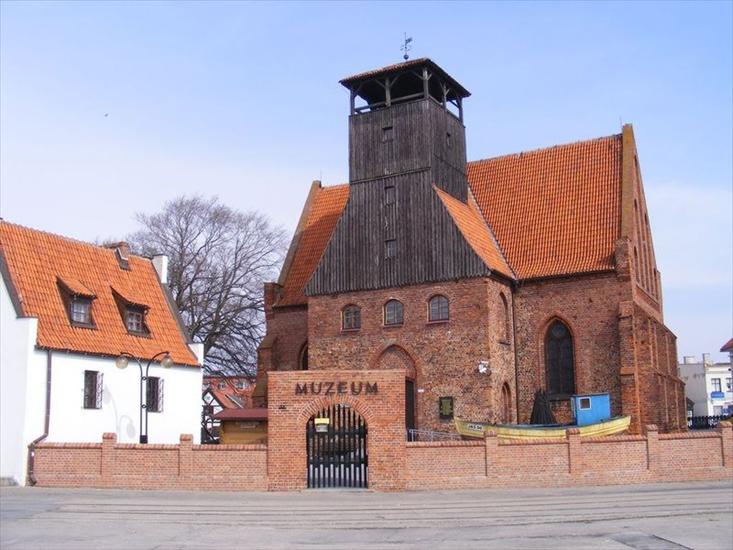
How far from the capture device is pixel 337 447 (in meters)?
21.9

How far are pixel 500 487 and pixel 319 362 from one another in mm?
13313

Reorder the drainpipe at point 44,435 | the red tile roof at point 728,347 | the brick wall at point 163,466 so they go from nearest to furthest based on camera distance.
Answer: the brick wall at point 163,466 → the drainpipe at point 44,435 → the red tile roof at point 728,347

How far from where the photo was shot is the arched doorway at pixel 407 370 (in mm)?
31984

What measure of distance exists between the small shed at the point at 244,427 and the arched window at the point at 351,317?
496 cm

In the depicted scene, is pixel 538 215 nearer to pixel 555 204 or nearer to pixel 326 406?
pixel 555 204

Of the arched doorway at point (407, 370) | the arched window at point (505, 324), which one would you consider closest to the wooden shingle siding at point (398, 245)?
the arched window at point (505, 324)

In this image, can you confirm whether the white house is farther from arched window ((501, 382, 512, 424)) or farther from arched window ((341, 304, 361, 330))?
arched window ((501, 382, 512, 424))

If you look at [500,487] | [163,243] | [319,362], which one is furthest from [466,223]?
[163,243]

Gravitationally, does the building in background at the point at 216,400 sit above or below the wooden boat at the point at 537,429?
above

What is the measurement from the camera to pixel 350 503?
752 inches

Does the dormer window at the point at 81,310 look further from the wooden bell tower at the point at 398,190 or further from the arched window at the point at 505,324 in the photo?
the arched window at the point at 505,324

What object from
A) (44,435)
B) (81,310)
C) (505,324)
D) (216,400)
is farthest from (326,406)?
(216,400)

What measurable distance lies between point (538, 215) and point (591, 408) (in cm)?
959

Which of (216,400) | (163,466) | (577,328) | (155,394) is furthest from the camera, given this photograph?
(216,400)
